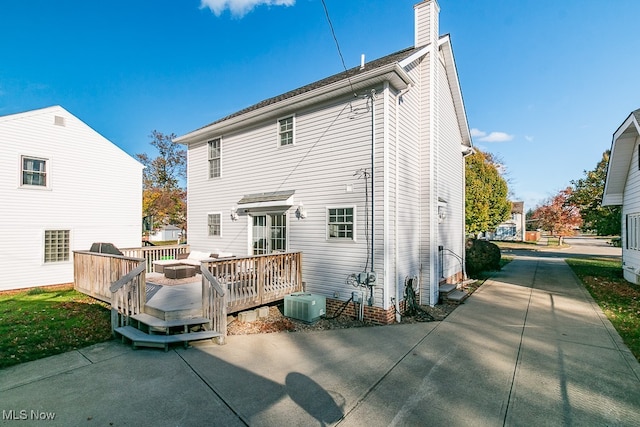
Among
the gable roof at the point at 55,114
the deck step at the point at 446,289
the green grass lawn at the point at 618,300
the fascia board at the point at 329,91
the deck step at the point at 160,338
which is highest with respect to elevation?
the gable roof at the point at 55,114

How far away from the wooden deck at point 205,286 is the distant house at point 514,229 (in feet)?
167

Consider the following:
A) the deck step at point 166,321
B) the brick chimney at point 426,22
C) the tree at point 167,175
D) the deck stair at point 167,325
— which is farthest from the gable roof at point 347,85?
the tree at point 167,175

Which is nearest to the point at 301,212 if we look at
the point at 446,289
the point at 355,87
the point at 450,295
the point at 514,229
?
the point at 355,87

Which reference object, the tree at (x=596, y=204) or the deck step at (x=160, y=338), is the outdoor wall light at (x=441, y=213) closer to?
the deck step at (x=160, y=338)

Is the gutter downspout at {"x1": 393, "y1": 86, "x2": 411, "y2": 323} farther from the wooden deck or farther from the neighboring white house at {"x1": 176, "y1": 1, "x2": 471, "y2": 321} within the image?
the wooden deck

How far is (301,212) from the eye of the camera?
8.37 metres

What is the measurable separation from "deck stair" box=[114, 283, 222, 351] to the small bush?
11.6 metres

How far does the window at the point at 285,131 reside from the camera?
8891mm

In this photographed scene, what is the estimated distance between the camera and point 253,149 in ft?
32.3

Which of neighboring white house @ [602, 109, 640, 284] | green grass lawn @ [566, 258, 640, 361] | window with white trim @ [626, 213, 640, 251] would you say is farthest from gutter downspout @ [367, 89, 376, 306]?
window with white trim @ [626, 213, 640, 251]

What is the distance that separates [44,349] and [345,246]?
6085 mm

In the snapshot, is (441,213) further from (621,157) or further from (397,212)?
(621,157)

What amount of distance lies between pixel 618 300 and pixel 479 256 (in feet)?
15.6

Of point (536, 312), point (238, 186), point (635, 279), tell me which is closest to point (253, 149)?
point (238, 186)
